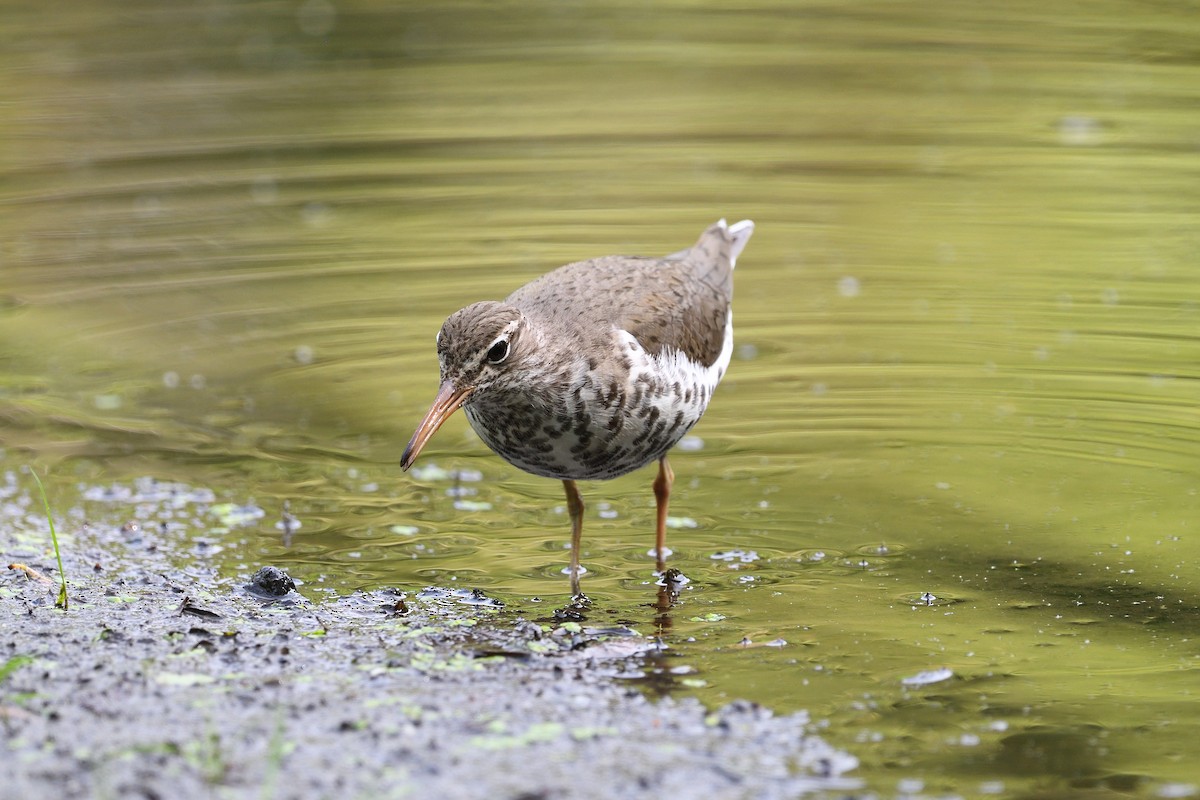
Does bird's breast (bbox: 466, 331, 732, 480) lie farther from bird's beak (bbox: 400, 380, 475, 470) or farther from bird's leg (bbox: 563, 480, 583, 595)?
bird's leg (bbox: 563, 480, 583, 595)

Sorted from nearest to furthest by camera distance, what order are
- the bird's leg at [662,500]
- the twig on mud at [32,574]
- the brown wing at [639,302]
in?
the twig on mud at [32,574]
the brown wing at [639,302]
the bird's leg at [662,500]

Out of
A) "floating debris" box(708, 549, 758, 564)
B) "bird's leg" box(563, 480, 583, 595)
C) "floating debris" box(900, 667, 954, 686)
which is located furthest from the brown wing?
"floating debris" box(900, 667, 954, 686)

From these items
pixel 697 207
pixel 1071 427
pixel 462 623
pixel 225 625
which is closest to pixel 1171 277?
pixel 1071 427

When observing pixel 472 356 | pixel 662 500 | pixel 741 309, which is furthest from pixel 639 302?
pixel 741 309

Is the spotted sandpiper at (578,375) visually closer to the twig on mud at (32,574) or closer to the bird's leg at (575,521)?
the bird's leg at (575,521)

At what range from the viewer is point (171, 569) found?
6.96 meters

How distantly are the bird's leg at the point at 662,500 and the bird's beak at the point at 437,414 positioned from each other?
1.49 meters

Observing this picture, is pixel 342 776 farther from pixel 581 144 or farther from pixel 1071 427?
pixel 581 144

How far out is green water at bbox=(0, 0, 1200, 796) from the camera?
620 centimetres

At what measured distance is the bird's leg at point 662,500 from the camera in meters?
7.23

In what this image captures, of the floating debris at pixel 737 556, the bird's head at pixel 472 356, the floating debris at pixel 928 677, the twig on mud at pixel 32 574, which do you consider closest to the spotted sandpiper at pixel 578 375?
the bird's head at pixel 472 356

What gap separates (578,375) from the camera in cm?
625

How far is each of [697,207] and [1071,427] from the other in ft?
17.5

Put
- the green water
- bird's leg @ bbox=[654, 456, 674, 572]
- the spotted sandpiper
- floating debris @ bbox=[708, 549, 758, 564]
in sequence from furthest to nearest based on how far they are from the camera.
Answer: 1. bird's leg @ bbox=[654, 456, 674, 572]
2. floating debris @ bbox=[708, 549, 758, 564]
3. the green water
4. the spotted sandpiper
